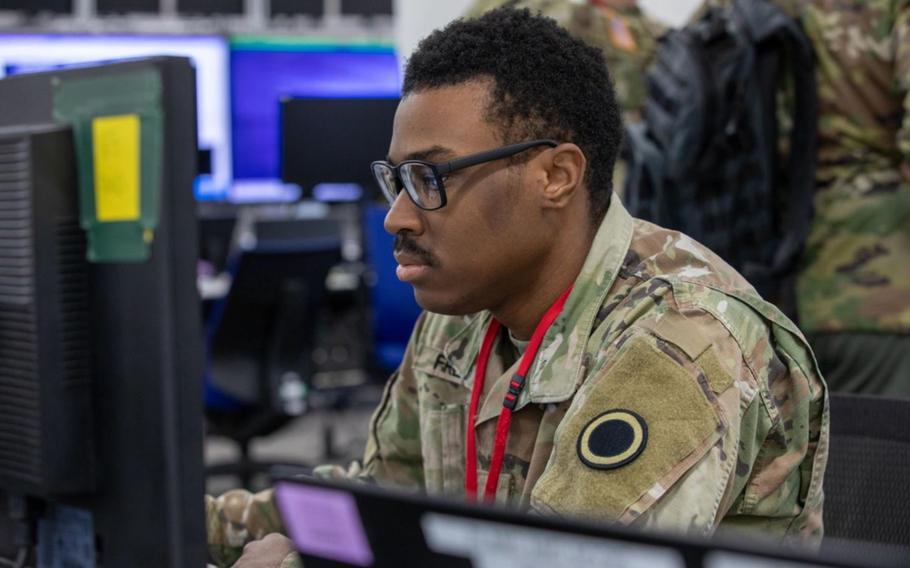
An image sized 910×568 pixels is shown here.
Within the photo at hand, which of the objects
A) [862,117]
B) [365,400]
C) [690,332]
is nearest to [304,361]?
[365,400]

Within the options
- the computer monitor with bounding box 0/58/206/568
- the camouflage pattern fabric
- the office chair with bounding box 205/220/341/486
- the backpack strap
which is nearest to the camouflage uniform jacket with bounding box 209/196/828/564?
the computer monitor with bounding box 0/58/206/568

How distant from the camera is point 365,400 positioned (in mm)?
5188

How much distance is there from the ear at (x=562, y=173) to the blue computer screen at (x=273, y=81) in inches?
149

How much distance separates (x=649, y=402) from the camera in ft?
2.87

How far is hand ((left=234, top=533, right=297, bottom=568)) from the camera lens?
85cm

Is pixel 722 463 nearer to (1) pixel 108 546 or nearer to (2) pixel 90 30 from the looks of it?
(1) pixel 108 546

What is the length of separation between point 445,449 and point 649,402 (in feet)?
1.13

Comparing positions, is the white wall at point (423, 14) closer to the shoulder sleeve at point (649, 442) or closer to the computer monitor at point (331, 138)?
the computer monitor at point (331, 138)

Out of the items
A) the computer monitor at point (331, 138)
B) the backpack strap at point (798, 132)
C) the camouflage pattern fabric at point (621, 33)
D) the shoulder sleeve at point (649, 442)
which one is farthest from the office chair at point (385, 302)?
the shoulder sleeve at point (649, 442)

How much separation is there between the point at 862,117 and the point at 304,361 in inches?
85.6

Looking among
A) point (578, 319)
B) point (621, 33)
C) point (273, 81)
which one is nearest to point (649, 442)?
point (578, 319)

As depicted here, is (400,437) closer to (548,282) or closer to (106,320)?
(548,282)

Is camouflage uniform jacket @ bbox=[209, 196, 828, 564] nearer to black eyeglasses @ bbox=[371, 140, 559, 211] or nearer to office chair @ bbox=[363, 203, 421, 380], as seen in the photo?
black eyeglasses @ bbox=[371, 140, 559, 211]

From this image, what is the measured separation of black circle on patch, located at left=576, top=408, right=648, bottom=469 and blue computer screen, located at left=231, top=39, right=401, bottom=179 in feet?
13.2
